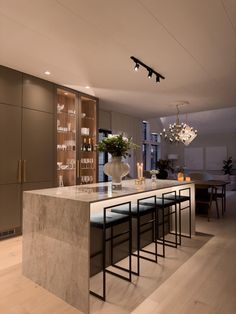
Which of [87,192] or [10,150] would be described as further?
[10,150]

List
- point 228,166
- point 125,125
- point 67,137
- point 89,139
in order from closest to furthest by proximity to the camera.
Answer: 1. point 67,137
2. point 89,139
3. point 125,125
4. point 228,166

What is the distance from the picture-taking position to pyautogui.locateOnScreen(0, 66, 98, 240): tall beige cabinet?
380 centimetres

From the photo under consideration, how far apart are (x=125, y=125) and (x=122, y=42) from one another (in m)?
4.83

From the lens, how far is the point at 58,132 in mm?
4770

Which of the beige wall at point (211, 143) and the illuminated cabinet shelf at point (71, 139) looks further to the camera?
the beige wall at point (211, 143)

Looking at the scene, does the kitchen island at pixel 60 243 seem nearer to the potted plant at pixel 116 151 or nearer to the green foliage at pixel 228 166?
the potted plant at pixel 116 151

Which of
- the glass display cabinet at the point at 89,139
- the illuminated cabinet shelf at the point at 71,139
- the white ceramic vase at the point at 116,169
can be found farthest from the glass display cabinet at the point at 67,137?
the white ceramic vase at the point at 116,169

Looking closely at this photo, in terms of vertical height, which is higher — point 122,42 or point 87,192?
point 122,42

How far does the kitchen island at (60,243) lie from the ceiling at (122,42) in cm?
188

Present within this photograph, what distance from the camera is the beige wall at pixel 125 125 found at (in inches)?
277

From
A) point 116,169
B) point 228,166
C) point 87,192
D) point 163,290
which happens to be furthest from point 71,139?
point 228,166

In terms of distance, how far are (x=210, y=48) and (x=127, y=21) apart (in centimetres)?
127

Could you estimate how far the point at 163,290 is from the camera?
2342 millimetres

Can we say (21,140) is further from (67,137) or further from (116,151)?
(116,151)
